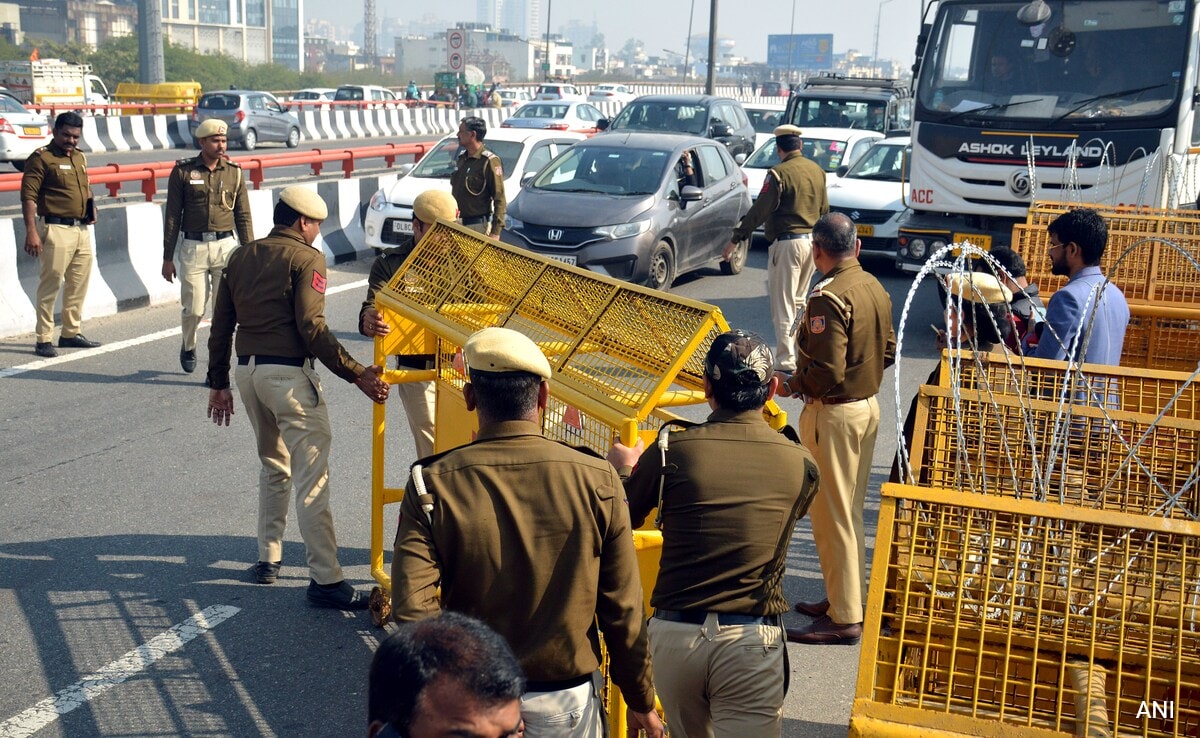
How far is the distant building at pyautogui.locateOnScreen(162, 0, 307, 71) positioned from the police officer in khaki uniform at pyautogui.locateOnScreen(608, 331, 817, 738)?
3843 inches

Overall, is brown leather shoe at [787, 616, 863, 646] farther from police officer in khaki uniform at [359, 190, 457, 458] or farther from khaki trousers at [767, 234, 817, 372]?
khaki trousers at [767, 234, 817, 372]

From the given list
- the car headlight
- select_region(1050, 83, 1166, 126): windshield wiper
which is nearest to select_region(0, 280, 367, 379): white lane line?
the car headlight

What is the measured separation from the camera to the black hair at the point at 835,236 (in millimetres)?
5430

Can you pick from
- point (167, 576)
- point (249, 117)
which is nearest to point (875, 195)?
point (167, 576)

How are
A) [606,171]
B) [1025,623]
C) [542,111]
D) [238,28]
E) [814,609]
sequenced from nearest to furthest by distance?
1. [1025,623]
2. [814,609]
3. [606,171]
4. [542,111]
5. [238,28]

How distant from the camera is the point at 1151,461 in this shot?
164 inches

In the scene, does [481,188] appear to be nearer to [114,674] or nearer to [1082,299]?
[1082,299]

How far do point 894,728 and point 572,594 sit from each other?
1.05 metres

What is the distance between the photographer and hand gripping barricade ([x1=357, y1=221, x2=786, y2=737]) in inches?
161

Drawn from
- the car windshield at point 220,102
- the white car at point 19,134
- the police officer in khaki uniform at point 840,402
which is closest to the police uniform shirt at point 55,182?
the police officer in khaki uniform at point 840,402

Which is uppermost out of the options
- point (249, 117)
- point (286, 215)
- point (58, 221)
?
point (249, 117)

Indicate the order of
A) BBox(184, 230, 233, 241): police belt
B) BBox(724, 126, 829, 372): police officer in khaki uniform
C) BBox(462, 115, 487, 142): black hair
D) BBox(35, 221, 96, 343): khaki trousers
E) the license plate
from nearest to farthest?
BBox(184, 230, 233, 241): police belt, BBox(35, 221, 96, 343): khaki trousers, BBox(724, 126, 829, 372): police officer in khaki uniform, BBox(462, 115, 487, 142): black hair, the license plate

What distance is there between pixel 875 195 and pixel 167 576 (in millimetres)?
11601

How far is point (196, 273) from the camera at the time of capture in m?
9.45
